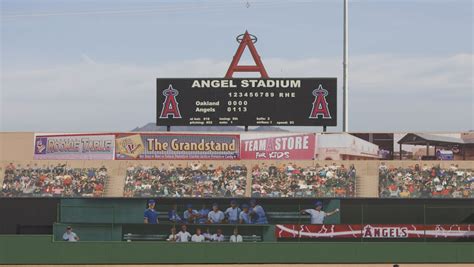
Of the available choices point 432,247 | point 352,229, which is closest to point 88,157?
point 352,229

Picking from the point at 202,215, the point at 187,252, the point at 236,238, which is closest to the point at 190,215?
the point at 202,215

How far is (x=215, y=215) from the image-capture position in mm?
39531

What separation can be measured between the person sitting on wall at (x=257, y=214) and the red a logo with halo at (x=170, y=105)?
233 inches

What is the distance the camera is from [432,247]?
38.0 metres

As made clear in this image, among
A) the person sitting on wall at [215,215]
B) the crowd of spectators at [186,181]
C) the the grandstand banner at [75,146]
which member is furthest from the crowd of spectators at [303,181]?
the the grandstand banner at [75,146]

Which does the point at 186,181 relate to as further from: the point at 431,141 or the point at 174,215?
the point at 431,141

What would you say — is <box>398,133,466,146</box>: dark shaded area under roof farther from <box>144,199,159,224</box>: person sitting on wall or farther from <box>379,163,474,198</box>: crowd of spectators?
<box>144,199,159,224</box>: person sitting on wall

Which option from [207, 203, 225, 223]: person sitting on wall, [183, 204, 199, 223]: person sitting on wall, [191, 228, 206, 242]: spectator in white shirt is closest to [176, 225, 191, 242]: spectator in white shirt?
[191, 228, 206, 242]: spectator in white shirt

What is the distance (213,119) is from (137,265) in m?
8.70

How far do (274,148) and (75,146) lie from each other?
10.1 m

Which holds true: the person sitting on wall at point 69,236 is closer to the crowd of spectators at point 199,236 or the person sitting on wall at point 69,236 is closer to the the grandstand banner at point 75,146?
the crowd of spectators at point 199,236

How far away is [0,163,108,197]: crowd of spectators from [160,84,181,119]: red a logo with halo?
419cm

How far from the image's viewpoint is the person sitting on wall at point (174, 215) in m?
39.5

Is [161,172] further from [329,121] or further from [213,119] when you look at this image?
[329,121]
